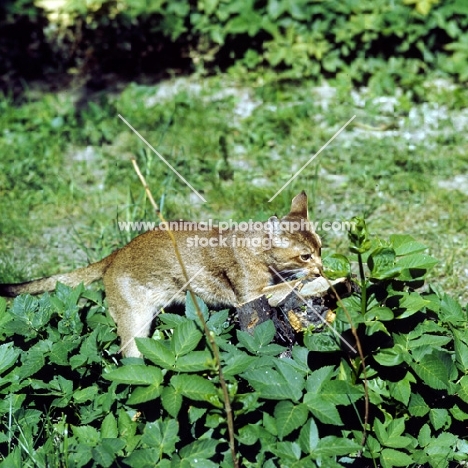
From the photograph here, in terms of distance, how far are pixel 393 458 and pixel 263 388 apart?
642 millimetres

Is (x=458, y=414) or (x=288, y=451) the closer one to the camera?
(x=288, y=451)

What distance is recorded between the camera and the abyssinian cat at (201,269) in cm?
405

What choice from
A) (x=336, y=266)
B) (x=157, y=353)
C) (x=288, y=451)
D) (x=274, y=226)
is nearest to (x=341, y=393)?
(x=288, y=451)

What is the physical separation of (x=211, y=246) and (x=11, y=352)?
1.37 m

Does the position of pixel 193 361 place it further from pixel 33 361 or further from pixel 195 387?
pixel 33 361

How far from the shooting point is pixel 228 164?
605 centimetres

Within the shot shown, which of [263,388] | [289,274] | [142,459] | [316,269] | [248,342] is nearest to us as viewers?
[142,459]

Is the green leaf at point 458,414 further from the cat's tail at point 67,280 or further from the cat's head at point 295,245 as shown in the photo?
the cat's tail at point 67,280

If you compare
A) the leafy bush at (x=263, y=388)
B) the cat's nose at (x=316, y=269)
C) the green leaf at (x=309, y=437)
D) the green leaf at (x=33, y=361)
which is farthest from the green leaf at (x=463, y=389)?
the green leaf at (x=33, y=361)

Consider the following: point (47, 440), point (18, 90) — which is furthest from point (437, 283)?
point (18, 90)

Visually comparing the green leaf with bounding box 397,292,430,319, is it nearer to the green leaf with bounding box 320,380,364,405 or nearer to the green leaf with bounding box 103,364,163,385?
the green leaf with bounding box 320,380,364,405

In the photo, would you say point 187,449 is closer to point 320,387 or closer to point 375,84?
point 320,387

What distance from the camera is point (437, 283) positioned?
4609mm

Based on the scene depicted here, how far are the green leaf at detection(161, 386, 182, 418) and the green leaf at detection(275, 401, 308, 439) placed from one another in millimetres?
389
